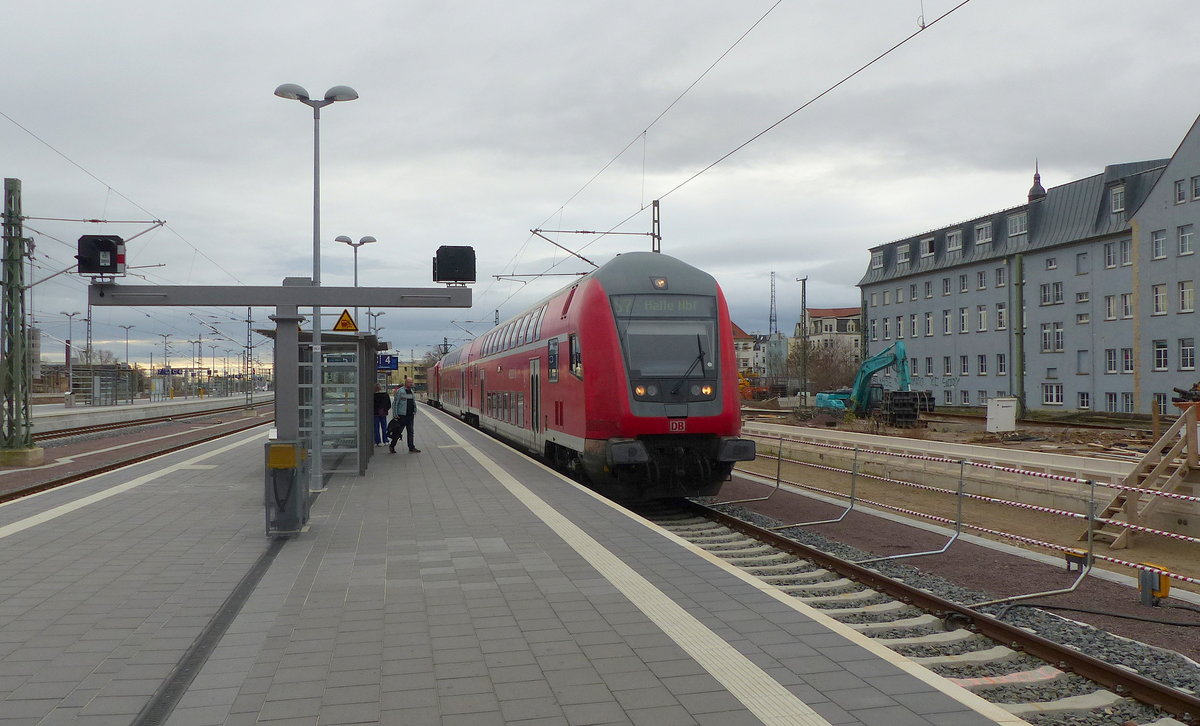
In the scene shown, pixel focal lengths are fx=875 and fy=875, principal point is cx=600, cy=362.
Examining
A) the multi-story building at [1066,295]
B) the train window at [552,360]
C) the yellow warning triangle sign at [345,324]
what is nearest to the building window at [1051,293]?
the multi-story building at [1066,295]

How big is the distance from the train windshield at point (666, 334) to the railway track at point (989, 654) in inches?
153

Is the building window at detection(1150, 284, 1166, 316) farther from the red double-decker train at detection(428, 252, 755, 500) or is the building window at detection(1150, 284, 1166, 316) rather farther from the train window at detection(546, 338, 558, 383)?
the train window at detection(546, 338, 558, 383)

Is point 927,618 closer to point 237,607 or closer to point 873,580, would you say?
point 873,580

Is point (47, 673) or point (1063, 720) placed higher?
point (47, 673)

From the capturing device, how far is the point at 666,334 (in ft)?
42.0

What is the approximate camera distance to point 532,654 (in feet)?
16.7

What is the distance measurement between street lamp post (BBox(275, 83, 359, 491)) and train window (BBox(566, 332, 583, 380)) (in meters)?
3.75

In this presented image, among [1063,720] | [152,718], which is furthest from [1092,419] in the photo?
[152,718]

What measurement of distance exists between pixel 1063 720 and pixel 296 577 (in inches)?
219

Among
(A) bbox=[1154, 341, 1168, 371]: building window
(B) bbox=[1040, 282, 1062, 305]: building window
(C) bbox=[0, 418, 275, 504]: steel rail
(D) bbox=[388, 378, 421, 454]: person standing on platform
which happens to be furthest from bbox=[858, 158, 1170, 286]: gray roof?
(C) bbox=[0, 418, 275, 504]: steel rail

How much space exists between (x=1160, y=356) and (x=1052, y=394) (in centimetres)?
721

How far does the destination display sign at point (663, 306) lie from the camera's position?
12.7m

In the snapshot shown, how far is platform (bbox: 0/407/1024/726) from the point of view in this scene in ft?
14.1

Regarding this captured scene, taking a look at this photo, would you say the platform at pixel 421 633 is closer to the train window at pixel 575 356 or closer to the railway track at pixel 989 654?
the railway track at pixel 989 654
